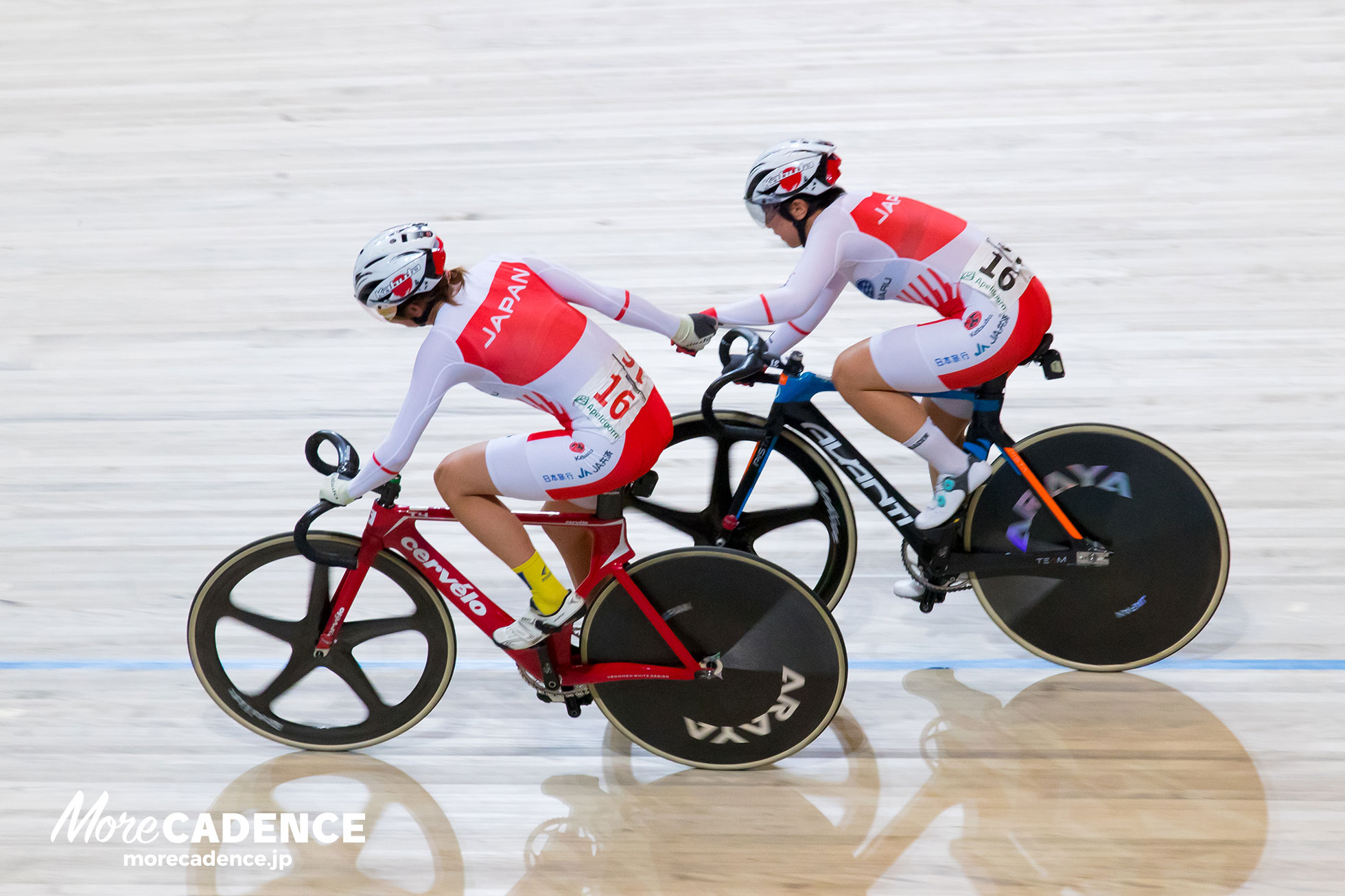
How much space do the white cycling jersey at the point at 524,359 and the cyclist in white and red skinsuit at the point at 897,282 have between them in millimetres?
321

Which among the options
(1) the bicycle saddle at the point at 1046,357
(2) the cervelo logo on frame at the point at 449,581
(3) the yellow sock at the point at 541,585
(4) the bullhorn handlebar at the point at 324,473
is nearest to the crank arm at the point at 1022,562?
(1) the bicycle saddle at the point at 1046,357

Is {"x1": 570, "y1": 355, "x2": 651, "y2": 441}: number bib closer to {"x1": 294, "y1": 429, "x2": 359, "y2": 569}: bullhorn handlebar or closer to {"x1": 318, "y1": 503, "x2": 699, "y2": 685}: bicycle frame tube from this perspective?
{"x1": 318, "y1": 503, "x2": 699, "y2": 685}: bicycle frame tube

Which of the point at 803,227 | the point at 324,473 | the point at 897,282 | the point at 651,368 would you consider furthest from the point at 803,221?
the point at 651,368

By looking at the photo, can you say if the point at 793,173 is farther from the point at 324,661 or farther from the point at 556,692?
the point at 324,661

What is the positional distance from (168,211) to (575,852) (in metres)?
3.99

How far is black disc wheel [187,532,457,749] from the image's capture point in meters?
2.54

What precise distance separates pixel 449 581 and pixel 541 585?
222 mm

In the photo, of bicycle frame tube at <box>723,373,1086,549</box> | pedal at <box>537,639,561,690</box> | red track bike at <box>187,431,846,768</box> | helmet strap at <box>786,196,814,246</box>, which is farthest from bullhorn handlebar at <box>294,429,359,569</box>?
helmet strap at <box>786,196,814,246</box>

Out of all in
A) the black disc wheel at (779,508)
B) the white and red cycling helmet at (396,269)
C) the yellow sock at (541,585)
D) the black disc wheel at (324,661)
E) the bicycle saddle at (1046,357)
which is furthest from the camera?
the black disc wheel at (779,508)

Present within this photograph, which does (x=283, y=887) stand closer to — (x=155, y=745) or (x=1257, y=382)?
(x=155, y=745)

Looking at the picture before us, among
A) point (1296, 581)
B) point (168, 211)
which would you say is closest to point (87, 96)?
point (168, 211)

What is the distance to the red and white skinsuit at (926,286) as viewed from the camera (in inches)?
100

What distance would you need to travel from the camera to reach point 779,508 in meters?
2.88

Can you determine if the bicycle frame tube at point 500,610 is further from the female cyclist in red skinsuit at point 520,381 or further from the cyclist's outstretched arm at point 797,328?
the cyclist's outstretched arm at point 797,328
